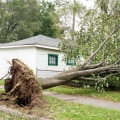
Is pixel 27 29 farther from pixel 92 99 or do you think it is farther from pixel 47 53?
pixel 92 99

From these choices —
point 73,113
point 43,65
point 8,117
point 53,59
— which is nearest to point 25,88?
point 8,117

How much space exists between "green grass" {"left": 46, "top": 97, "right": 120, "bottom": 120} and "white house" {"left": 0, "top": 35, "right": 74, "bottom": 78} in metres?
12.0

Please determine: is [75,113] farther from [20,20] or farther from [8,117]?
[20,20]

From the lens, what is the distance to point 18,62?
10.0 metres

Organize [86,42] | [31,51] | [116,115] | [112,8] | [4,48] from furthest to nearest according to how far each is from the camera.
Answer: [4,48] < [31,51] < [86,42] < [112,8] < [116,115]

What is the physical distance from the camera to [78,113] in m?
7.99

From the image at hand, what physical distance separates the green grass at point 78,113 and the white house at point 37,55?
1204cm

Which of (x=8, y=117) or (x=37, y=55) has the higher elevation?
(x=37, y=55)

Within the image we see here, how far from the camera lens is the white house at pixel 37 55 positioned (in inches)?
830

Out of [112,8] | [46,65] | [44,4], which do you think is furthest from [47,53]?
[44,4]

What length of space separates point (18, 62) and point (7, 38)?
31.0 m

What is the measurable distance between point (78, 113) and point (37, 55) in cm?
1346

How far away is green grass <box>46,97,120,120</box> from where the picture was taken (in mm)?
7504

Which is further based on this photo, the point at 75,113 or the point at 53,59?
the point at 53,59
